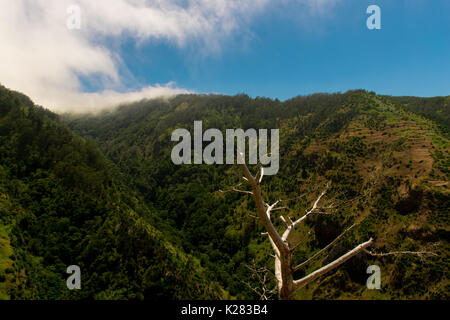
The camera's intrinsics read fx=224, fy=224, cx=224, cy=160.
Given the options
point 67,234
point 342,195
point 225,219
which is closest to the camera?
point 342,195

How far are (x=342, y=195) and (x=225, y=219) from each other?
65705mm

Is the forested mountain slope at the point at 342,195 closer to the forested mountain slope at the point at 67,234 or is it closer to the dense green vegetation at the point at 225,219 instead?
the dense green vegetation at the point at 225,219

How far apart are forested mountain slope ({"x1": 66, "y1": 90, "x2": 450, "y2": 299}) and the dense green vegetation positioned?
0.41 metres

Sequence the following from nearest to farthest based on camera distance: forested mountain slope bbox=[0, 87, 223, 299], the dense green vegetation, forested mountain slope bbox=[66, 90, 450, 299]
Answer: forested mountain slope bbox=[66, 90, 450, 299]
the dense green vegetation
forested mountain slope bbox=[0, 87, 223, 299]

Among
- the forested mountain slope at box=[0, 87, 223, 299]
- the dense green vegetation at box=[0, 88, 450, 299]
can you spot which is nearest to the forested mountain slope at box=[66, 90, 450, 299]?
the dense green vegetation at box=[0, 88, 450, 299]

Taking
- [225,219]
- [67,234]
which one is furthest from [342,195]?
[67,234]

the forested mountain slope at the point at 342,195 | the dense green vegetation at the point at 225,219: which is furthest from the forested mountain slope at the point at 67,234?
the forested mountain slope at the point at 342,195

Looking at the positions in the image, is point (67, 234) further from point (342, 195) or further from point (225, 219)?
point (342, 195)

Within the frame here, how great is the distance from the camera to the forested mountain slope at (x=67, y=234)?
2152 inches

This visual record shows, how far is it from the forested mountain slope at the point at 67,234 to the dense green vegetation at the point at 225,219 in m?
0.34

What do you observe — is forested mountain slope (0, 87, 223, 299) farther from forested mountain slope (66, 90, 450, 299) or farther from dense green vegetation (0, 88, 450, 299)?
forested mountain slope (66, 90, 450, 299)

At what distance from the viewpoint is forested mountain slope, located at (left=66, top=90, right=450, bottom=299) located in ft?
164

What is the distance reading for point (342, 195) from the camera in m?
70.6
